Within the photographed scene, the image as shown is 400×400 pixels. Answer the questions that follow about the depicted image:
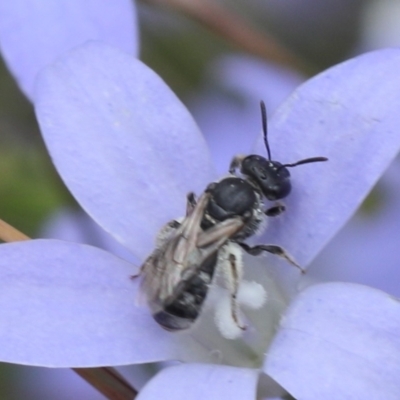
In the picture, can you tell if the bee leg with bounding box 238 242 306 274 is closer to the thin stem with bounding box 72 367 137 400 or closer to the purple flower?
the purple flower

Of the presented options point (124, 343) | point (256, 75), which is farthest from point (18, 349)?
point (256, 75)

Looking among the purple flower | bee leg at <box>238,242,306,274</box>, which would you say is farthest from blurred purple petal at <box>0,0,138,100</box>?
bee leg at <box>238,242,306,274</box>

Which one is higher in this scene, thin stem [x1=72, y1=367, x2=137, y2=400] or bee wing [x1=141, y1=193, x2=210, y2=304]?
bee wing [x1=141, y1=193, x2=210, y2=304]

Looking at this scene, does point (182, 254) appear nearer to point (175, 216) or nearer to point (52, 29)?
point (175, 216)

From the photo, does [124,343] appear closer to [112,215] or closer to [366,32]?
[112,215]

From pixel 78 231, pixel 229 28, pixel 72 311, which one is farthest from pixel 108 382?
pixel 229 28
